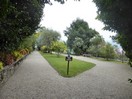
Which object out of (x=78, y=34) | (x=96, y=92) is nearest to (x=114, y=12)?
(x=96, y=92)

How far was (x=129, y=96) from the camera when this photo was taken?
822 cm

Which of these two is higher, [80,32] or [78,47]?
[80,32]

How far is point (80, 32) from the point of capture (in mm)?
62688

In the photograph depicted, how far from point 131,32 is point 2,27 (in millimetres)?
5979

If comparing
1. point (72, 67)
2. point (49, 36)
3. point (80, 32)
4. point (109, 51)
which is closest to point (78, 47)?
point (80, 32)

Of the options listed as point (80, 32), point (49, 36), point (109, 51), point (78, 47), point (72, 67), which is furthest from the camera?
point (80, 32)

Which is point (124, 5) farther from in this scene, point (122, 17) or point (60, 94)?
point (60, 94)

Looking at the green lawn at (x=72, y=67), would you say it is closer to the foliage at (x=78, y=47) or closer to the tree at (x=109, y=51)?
the tree at (x=109, y=51)

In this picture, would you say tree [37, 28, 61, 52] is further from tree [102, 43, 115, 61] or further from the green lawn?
the green lawn

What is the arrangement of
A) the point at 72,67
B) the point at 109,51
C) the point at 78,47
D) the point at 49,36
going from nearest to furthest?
the point at 72,67 < the point at 109,51 < the point at 78,47 < the point at 49,36

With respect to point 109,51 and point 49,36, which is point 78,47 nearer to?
point 49,36

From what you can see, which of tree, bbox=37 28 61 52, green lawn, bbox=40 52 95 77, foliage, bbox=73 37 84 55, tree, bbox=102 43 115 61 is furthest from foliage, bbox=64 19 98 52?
green lawn, bbox=40 52 95 77

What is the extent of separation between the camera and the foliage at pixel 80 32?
58.9 m

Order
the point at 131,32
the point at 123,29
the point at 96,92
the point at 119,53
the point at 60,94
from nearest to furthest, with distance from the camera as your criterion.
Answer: the point at 131,32 < the point at 123,29 < the point at 60,94 < the point at 96,92 < the point at 119,53
